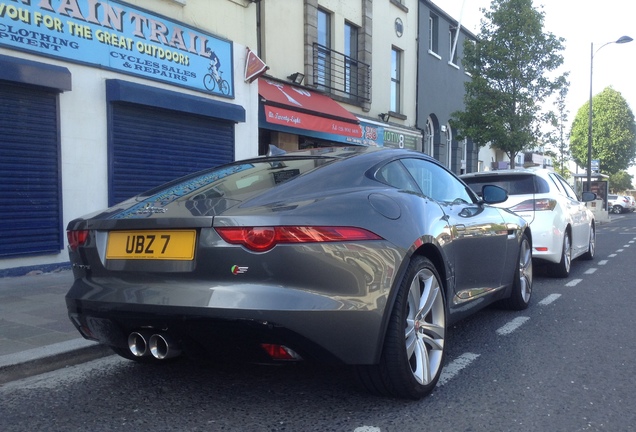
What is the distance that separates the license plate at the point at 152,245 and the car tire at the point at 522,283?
11.4 feet

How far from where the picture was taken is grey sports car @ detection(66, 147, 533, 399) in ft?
8.77

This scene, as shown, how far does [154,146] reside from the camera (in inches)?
373

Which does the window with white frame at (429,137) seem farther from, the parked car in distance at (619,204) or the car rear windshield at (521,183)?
the parked car in distance at (619,204)

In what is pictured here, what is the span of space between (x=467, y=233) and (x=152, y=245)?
2194 millimetres

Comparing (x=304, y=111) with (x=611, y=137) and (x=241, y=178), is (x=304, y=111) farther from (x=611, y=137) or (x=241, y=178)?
(x=611, y=137)

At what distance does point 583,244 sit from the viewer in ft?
29.9

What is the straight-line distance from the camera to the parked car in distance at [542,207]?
734cm

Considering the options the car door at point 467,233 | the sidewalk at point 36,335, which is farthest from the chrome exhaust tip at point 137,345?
the car door at point 467,233

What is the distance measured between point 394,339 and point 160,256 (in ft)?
3.97

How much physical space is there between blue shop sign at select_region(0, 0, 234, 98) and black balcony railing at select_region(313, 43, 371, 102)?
4.14 m

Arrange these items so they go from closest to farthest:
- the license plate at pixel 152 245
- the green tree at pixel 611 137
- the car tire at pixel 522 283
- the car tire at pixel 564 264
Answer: the license plate at pixel 152 245 < the car tire at pixel 522 283 < the car tire at pixel 564 264 < the green tree at pixel 611 137

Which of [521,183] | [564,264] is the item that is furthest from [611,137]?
[521,183]

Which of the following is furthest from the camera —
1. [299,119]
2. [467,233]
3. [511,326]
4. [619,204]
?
[619,204]

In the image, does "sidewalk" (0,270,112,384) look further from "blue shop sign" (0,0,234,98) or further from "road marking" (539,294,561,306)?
"road marking" (539,294,561,306)
